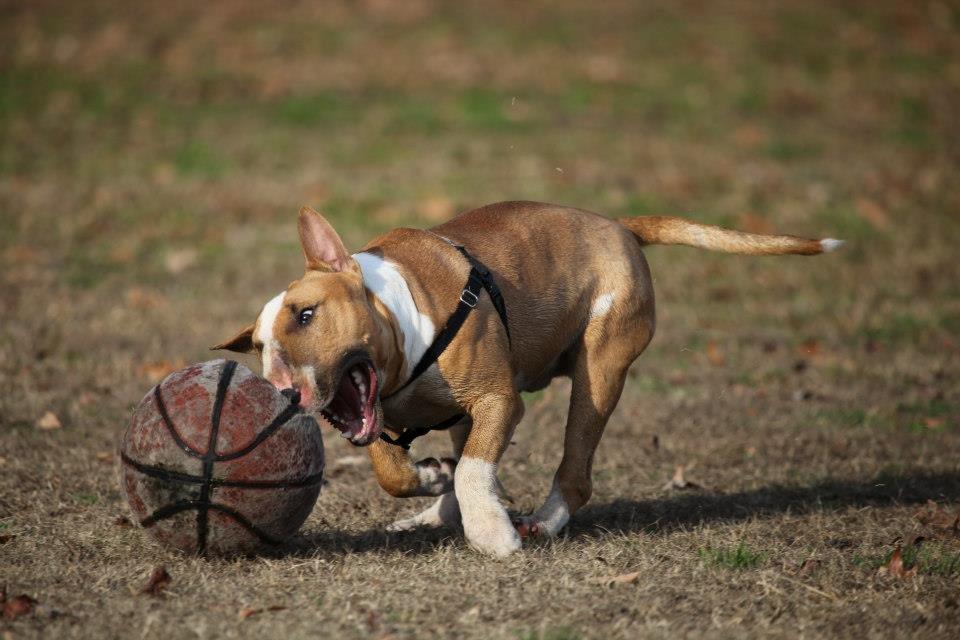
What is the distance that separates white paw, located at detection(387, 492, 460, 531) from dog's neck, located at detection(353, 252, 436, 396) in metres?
0.90

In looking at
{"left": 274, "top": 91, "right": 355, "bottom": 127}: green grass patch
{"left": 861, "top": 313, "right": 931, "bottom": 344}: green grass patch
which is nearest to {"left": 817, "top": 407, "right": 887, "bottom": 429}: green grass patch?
{"left": 861, "top": 313, "right": 931, "bottom": 344}: green grass patch

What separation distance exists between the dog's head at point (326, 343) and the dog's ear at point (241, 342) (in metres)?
0.01

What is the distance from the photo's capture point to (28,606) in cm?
450

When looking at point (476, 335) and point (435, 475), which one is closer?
point (476, 335)

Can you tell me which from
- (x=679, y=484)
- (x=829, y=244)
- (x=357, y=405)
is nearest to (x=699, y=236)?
(x=829, y=244)

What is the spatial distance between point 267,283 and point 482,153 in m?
4.82

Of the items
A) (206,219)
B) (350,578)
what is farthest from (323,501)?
(206,219)

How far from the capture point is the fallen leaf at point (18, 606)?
4.45 m

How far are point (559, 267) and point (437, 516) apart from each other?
1.35 meters

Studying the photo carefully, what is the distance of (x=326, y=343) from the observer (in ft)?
15.7

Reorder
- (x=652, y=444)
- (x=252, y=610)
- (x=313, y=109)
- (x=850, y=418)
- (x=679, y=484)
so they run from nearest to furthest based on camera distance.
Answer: (x=252, y=610)
(x=679, y=484)
(x=652, y=444)
(x=850, y=418)
(x=313, y=109)

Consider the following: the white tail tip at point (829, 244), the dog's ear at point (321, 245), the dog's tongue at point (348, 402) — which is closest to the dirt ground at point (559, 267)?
the dog's tongue at point (348, 402)

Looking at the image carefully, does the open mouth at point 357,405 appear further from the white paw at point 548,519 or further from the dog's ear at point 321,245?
the white paw at point 548,519

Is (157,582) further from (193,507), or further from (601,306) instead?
(601,306)
